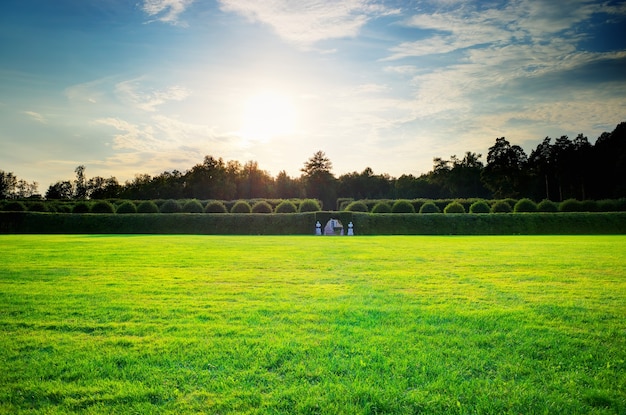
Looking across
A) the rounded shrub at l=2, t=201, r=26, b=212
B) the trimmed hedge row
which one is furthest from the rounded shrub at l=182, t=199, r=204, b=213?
the rounded shrub at l=2, t=201, r=26, b=212

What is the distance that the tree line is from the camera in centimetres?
5706

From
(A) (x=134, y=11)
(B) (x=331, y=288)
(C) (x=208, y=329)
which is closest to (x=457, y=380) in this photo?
(C) (x=208, y=329)

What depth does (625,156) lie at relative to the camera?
52.3 m

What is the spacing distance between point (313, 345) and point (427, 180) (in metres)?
72.6

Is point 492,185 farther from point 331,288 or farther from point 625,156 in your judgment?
point 331,288

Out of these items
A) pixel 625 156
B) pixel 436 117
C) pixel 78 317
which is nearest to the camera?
pixel 78 317

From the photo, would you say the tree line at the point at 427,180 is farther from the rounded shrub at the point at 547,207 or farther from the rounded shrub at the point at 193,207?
the rounded shrub at the point at 193,207

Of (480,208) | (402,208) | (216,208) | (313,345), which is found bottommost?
(313,345)

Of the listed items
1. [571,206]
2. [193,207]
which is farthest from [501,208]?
[193,207]

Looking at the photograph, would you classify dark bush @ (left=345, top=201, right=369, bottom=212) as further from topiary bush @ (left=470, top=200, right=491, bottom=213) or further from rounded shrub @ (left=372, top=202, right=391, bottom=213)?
topiary bush @ (left=470, top=200, right=491, bottom=213)

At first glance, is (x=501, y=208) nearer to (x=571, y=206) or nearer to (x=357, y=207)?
(x=571, y=206)

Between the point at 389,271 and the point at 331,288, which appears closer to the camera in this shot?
the point at 331,288

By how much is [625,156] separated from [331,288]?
61418mm

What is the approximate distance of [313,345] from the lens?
4.01 metres
